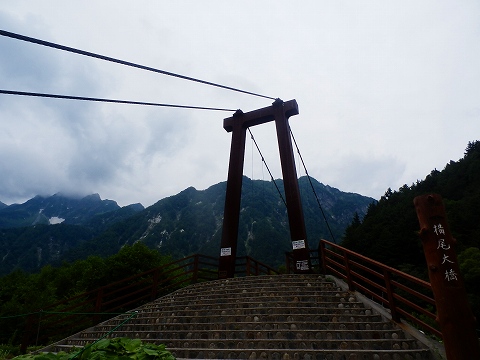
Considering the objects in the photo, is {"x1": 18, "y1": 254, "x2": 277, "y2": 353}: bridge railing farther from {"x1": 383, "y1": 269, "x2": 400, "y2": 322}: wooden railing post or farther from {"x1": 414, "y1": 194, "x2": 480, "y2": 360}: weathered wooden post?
{"x1": 414, "y1": 194, "x2": 480, "y2": 360}: weathered wooden post

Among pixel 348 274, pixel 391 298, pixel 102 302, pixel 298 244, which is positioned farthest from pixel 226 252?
pixel 391 298

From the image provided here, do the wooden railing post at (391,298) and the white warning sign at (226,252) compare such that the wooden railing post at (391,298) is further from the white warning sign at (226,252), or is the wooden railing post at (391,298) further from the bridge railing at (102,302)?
the white warning sign at (226,252)

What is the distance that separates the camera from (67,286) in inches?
1265

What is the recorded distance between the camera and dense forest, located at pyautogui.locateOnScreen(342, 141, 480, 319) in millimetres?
33344

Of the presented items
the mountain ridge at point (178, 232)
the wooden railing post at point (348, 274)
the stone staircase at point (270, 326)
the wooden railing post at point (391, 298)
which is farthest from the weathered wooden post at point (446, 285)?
the mountain ridge at point (178, 232)

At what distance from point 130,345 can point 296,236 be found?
8763 mm

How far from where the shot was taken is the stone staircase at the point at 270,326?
13.1 feet

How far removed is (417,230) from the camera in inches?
1580

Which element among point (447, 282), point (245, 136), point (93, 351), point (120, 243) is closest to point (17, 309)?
point (245, 136)

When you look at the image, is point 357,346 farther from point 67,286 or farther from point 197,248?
point 197,248

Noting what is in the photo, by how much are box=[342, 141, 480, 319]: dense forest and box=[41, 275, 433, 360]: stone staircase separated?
1153 inches

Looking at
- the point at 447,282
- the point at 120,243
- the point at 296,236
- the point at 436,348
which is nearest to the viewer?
the point at 447,282

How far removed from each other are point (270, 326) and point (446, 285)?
305cm

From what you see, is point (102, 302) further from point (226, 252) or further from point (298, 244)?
point (298, 244)
